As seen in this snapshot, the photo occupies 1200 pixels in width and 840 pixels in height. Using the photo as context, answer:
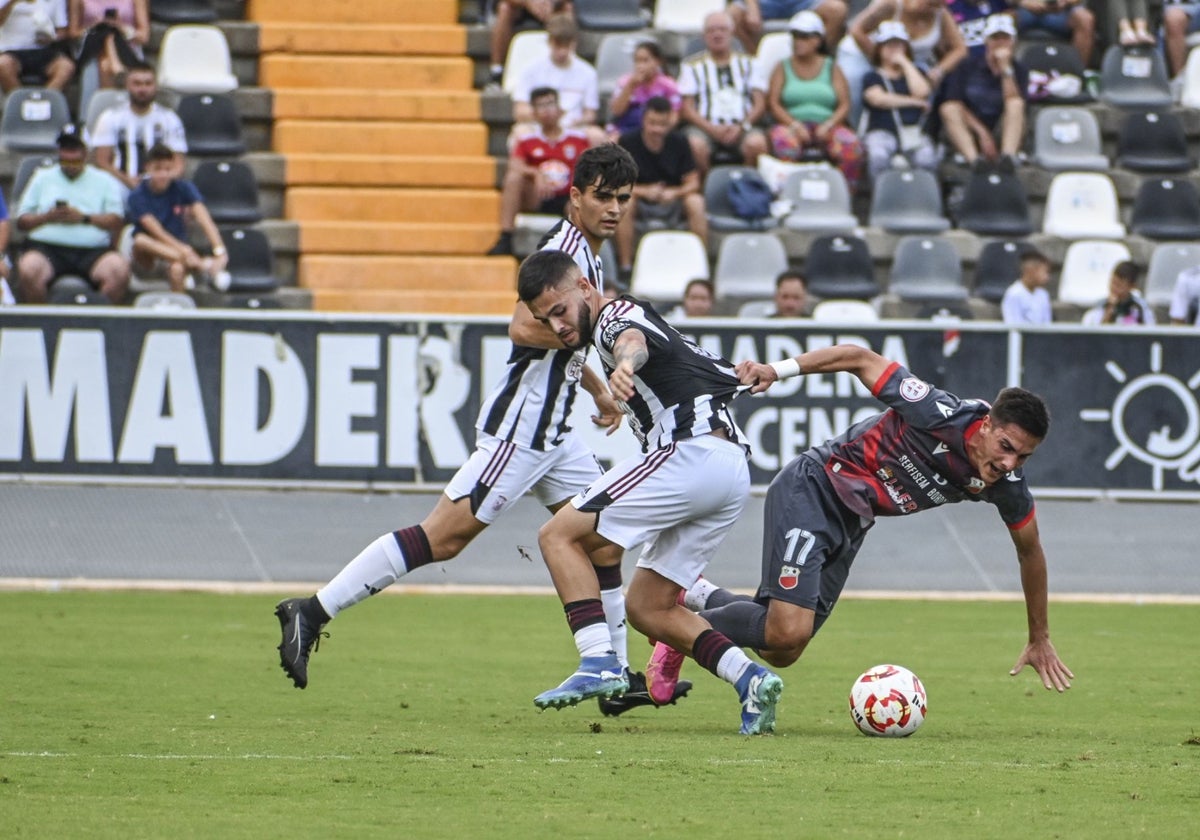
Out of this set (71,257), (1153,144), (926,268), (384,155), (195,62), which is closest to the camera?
(71,257)

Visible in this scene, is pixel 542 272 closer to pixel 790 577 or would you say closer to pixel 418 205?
pixel 790 577

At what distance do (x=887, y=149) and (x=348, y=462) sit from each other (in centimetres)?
694

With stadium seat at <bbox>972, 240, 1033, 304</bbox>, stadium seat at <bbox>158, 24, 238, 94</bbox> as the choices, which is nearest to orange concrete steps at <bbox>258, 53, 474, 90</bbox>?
stadium seat at <bbox>158, 24, 238, 94</bbox>

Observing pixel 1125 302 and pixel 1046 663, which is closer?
pixel 1046 663

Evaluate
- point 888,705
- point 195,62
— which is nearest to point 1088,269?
point 195,62

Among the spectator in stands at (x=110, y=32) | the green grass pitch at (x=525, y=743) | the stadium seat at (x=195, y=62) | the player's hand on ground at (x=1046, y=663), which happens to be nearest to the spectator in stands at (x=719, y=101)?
the stadium seat at (x=195, y=62)

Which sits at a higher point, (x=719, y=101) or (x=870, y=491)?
(x=719, y=101)

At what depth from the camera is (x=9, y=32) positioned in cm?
1756

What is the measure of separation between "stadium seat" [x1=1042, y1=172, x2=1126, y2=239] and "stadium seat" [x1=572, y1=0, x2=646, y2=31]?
4542 mm

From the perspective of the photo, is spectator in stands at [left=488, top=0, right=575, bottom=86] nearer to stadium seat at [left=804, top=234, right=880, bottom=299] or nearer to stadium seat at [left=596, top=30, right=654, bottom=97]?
stadium seat at [left=596, top=30, right=654, bottom=97]

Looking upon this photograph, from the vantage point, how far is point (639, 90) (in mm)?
17500

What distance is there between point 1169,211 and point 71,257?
1030 centimetres

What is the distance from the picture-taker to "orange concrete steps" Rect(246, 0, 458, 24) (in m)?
18.9

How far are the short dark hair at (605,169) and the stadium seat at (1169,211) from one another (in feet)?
38.8
